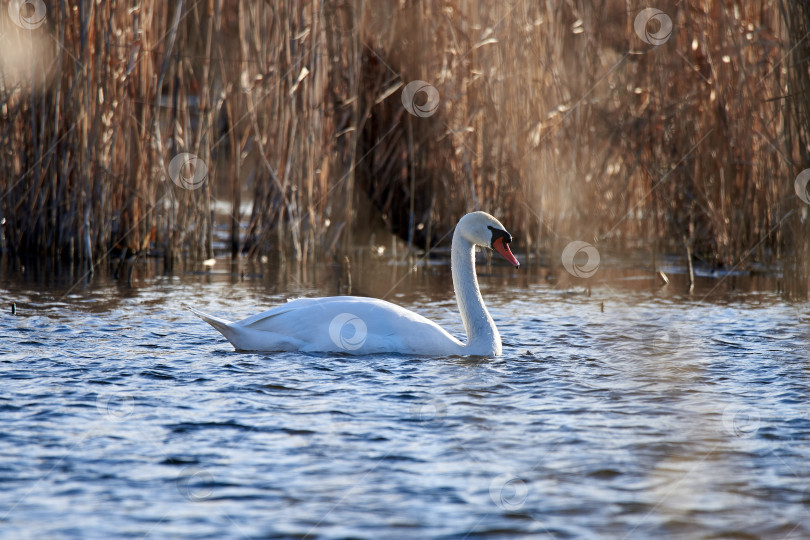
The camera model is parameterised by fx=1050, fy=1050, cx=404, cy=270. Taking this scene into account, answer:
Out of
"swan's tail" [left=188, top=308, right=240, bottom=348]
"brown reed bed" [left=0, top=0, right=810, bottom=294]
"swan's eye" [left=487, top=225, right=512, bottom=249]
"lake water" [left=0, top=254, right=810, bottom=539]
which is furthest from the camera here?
"brown reed bed" [left=0, top=0, right=810, bottom=294]

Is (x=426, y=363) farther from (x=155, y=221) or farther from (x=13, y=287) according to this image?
(x=155, y=221)

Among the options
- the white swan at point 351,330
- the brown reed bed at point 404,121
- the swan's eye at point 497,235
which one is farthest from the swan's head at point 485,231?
the brown reed bed at point 404,121

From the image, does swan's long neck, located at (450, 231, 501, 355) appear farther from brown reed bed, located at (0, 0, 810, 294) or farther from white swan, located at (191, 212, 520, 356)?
brown reed bed, located at (0, 0, 810, 294)

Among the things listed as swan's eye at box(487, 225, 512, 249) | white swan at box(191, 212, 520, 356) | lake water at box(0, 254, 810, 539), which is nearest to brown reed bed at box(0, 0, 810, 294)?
lake water at box(0, 254, 810, 539)

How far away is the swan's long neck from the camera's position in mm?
6945

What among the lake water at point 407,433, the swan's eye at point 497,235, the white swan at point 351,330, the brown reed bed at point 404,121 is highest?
the brown reed bed at point 404,121

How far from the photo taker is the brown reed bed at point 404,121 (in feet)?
34.1

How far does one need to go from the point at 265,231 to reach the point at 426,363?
4.98 meters

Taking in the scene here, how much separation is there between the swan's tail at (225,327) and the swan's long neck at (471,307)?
4.98 feet

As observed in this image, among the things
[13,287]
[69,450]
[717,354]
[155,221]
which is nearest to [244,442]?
[69,450]

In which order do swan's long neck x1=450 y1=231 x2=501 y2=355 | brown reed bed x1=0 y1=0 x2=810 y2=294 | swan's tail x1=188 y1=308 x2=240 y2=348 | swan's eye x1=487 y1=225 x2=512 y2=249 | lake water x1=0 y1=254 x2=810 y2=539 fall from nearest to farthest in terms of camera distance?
1. lake water x1=0 y1=254 x2=810 y2=539
2. swan's tail x1=188 y1=308 x2=240 y2=348
3. swan's long neck x1=450 y1=231 x2=501 y2=355
4. swan's eye x1=487 y1=225 x2=512 y2=249
5. brown reed bed x1=0 y1=0 x2=810 y2=294

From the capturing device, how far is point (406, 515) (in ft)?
12.6

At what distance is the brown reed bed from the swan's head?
374 centimetres

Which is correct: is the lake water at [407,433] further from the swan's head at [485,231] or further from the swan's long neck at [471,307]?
the swan's head at [485,231]
